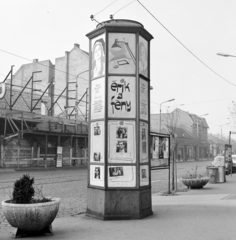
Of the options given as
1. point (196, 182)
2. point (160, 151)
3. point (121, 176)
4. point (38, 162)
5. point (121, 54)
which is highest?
point (121, 54)

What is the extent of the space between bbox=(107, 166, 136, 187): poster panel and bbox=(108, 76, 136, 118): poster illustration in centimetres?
110

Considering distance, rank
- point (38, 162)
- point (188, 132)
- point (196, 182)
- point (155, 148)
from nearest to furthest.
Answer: point (155, 148)
point (196, 182)
point (38, 162)
point (188, 132)

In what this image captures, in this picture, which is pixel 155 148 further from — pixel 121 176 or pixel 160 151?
pixel 121 176

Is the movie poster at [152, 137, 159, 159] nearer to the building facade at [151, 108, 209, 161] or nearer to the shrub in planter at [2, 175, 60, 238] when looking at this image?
the shrub in planter at [2, 175, 60, 238]

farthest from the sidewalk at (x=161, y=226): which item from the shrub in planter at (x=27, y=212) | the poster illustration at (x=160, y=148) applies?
the poster illustration at (x=160, y=148)

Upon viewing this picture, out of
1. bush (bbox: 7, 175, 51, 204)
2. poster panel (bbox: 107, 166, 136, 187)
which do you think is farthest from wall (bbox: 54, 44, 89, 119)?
bush (bbox: 7, 175, 51, 204)

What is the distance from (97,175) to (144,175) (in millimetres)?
1029

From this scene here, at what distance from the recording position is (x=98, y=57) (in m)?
7.79

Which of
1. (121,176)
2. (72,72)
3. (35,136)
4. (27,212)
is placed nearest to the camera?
(27,212)

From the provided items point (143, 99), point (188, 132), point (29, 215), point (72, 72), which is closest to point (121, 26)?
point (143, 99)

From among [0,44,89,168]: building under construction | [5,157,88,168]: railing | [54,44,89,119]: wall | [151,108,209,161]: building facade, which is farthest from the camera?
[151,108,209,161]: building facade

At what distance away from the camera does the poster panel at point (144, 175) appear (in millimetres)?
7442

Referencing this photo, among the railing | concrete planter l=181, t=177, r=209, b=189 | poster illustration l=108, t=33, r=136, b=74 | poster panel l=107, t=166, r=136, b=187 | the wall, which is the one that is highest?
the wall

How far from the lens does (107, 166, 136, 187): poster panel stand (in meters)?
7.20
